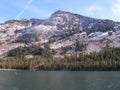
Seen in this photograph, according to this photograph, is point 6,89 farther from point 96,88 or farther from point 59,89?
point 96,88

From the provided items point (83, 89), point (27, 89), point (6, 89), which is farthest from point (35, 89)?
point (83, 89)

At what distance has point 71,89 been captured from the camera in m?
107

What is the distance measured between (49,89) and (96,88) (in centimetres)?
1866

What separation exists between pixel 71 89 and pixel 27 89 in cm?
1739

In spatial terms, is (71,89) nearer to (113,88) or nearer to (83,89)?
(83,89)

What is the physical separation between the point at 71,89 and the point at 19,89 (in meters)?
20.6

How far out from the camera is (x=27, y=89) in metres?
109

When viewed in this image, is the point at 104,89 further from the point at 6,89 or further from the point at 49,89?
the point at 6,89

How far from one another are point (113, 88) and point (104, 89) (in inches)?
180

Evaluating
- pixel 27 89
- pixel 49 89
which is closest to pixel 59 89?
pixel 49 89

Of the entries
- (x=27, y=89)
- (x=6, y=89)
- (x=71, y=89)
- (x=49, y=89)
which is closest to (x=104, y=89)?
(x=71, y=89)

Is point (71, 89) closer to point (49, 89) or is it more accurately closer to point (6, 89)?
point (49, 89)

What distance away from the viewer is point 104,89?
348 feet

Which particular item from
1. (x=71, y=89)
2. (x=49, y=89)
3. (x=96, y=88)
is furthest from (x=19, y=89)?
(x=96, y=88)
